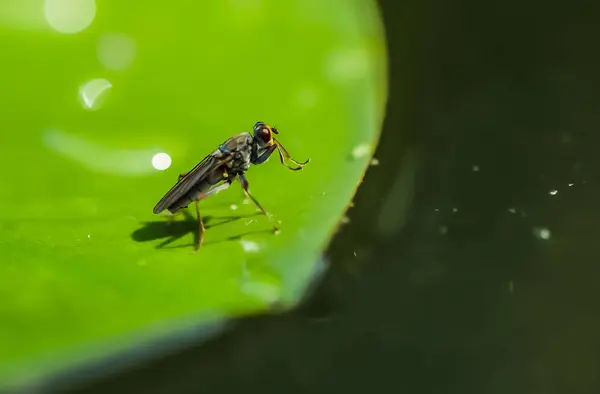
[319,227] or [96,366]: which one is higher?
[319,227]

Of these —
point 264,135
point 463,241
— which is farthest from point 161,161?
point 463,241

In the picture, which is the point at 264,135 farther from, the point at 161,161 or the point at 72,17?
the point at 72,17

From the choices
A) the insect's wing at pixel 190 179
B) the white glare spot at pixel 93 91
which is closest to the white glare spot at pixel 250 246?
the insect's wing at pixel 190 179

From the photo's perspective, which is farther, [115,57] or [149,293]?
[115,57]

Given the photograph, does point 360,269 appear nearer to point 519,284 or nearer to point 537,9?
point 519,284

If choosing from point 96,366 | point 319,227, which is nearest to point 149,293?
point 96,366

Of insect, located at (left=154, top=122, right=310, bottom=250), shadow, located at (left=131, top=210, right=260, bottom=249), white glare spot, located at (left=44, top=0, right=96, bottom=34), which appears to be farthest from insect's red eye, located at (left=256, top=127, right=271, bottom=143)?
white glare spot, located at (left=44, top=0, right=96, bottom=34)

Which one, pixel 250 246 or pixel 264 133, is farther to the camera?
pixel 264 133
